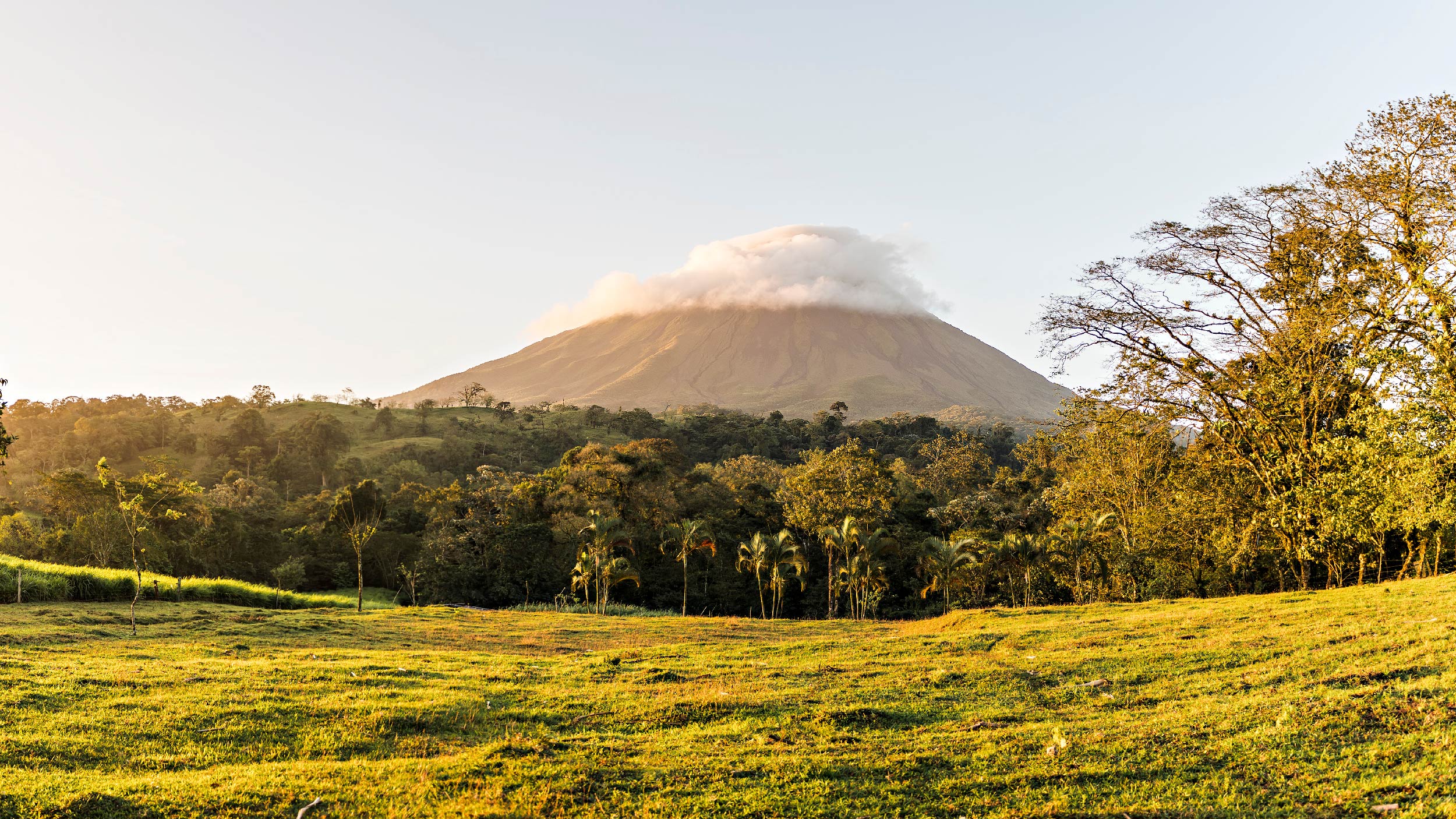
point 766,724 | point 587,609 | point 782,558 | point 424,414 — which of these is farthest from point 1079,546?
point 424,414

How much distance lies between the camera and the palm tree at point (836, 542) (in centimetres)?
3494

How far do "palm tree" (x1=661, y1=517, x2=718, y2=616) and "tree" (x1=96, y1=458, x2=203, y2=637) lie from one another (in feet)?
68.2

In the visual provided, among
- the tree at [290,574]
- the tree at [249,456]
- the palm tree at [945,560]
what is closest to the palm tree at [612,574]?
the palm tree at [945,560]

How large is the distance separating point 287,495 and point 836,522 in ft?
170

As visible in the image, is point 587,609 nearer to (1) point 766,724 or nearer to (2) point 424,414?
(1) point 766,724

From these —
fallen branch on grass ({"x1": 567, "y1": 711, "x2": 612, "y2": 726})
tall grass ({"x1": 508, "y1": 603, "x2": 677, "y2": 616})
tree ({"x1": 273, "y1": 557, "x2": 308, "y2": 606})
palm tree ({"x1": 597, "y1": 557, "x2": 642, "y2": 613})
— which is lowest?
tall grass ({"x1": 508, "y1": 603, "x2": 677, "y2": 616})

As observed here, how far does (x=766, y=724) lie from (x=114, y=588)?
2596cm

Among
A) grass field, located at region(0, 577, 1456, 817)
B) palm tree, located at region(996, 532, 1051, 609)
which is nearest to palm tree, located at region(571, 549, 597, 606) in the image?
grass field, located at region(0, 577, 1456, 817)

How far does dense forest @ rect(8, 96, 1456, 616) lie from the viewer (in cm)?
2061

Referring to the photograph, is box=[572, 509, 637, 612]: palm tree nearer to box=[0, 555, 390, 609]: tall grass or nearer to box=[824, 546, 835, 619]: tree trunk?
box=[824, 546, 835, 619]: tree trunk

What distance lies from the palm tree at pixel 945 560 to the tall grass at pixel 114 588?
2485 cm

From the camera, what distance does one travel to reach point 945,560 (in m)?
33.6

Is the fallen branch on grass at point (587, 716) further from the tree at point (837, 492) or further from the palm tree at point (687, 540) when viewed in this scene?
the tree at point (837, 492)

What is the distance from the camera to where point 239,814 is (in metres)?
6.45
